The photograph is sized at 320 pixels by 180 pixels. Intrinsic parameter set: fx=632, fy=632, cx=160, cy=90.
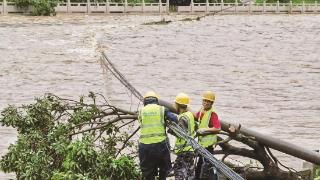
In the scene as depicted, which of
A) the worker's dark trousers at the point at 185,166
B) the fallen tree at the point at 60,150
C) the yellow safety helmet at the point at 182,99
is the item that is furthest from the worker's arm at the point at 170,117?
the fallen tree at the point at 60,150

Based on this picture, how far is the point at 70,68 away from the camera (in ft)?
118

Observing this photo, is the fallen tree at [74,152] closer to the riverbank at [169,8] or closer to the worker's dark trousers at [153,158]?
the worker's dark trousers at [153,158]

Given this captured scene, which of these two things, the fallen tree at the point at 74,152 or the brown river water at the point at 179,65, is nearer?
the fallen tree at the point at 74,152

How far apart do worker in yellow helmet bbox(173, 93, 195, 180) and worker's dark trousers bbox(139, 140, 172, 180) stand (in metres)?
0.18

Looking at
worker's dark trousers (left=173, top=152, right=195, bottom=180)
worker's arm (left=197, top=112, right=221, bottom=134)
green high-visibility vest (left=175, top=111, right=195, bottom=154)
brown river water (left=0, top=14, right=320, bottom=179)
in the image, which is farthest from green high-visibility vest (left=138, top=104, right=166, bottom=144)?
brown river water (left=0, top=14, right=320, bottom=179)

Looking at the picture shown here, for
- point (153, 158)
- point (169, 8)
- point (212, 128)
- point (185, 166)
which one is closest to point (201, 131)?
point (212, 128)

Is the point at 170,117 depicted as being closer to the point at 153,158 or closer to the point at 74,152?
the point at 153,158

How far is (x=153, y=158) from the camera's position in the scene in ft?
32.3

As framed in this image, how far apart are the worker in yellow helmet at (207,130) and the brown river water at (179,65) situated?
6414 mm

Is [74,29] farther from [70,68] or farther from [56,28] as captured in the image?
[70,68]

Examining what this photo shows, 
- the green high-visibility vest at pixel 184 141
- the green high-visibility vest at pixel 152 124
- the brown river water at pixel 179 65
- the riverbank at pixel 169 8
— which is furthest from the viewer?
the riverbank at pixel 169 8

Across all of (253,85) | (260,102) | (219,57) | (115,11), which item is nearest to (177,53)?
(219,57)

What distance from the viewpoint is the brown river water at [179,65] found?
24891 mm

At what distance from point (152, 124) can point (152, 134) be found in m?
0.16
